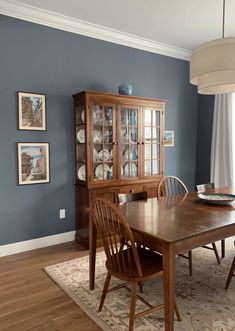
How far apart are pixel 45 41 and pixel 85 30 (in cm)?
58

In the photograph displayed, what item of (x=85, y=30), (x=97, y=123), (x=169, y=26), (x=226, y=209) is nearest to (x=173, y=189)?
(x=97, y=123)

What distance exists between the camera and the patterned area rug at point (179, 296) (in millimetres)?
1930

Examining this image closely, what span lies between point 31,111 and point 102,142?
0.93 meters

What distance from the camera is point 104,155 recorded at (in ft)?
11.5

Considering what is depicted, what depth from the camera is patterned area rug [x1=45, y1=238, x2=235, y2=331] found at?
1930 millimetres

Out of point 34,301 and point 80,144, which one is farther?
point 80,144

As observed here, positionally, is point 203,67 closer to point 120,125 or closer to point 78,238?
point 120,125

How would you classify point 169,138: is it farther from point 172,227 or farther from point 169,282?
point 169,282

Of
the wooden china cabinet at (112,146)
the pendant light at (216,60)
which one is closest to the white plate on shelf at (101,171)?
the wooden china cabinet at (112,146)

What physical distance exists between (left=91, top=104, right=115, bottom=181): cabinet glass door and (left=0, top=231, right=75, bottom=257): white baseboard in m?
0.89

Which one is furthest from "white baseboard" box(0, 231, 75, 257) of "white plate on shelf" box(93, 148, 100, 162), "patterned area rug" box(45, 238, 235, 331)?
"white plate on shelf" box(93, 148, 100, 162)

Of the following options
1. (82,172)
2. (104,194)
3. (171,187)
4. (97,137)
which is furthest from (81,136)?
(171,187)

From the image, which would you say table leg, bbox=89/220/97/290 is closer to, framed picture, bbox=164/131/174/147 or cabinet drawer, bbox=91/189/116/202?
cabinet drawer, bbox=91/189/116/202

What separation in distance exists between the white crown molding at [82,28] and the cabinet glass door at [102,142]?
1.05 meters
